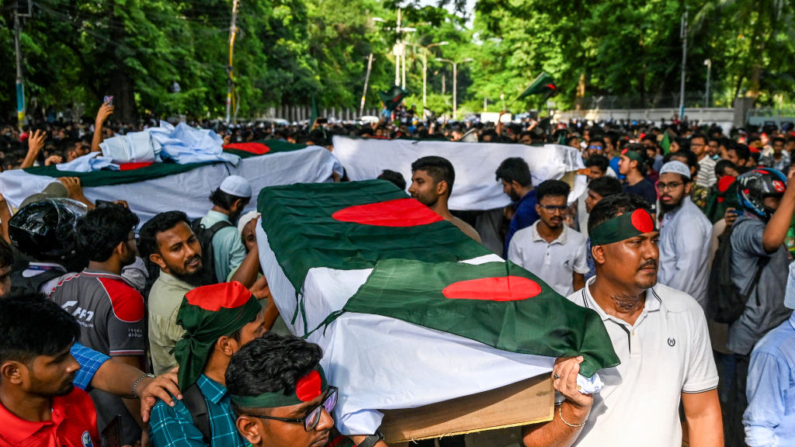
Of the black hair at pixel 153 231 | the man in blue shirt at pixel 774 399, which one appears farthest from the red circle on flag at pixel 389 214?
the man in blue shirt at pixel 774 399

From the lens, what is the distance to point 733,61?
3459cm

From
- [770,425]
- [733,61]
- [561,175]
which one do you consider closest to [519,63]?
[733,61]

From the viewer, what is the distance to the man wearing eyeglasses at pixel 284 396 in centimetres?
190

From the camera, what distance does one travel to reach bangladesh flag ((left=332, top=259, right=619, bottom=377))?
75.4 inches

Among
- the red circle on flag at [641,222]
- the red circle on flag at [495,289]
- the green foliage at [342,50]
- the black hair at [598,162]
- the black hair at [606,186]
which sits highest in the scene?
the green foliage at [342,50]

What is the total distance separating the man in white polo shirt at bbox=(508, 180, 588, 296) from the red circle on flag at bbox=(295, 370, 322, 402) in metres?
2.70

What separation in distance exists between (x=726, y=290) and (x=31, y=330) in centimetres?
347

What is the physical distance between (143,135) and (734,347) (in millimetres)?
4881

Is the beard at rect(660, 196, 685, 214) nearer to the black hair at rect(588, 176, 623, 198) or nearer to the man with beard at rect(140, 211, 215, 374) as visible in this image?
the black hair at rect(588, 176, 623, 198)

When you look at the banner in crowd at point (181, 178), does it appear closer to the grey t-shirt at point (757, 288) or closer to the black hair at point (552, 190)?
the black hair at point (552, 190)

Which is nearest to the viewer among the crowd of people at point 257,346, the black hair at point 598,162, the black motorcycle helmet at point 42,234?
the crowd of people at point 257,346

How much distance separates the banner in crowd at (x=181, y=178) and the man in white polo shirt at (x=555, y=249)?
290 centimetres

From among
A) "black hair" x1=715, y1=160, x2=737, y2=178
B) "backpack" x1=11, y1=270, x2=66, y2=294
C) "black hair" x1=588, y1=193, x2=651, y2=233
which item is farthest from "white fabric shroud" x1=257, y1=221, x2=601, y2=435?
"black hair" x1=715, y1=160, x2=737, y2=178

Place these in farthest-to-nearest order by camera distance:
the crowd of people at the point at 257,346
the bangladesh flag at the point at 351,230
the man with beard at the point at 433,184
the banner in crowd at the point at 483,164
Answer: the banner in crowd at the point at 483,164, the man with beard at the point at 433,184, the bangladesh flag at the point at 351,230, the crowd of people at the point at 257,346
